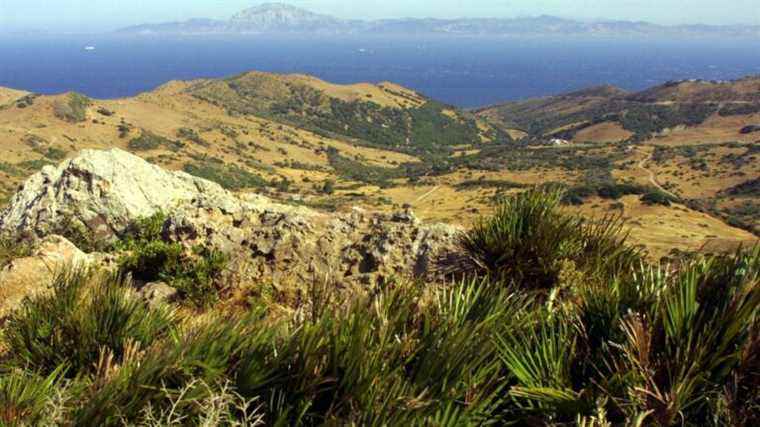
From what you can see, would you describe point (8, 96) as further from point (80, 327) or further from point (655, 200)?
point (80, 327)

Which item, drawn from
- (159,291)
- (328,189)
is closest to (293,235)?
(159,291)

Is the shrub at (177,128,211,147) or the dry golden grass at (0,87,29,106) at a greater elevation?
the shrub at (177,128,211,147)

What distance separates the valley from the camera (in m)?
51.3

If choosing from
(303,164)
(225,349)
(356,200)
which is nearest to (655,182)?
(356,200)

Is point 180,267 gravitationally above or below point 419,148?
above

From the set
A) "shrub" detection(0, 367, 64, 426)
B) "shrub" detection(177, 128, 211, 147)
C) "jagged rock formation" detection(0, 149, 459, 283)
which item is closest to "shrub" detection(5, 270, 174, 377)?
"shrub" detection(0, 367, 64, 426)

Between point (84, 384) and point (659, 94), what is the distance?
659ft

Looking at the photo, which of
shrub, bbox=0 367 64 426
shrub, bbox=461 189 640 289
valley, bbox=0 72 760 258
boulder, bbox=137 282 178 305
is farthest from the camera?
valley, bbox=0 72 760 258

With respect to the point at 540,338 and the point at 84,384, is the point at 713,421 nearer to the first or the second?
the point at 540,338

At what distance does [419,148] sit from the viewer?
162 metres

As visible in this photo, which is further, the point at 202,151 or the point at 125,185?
the point at 202,151

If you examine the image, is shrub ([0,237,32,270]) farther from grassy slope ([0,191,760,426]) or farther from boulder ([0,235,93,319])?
grassy slope ([0,191,760,426])

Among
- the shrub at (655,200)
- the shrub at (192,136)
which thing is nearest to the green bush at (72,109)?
the shrub at (192,136)

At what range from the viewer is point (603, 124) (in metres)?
155
